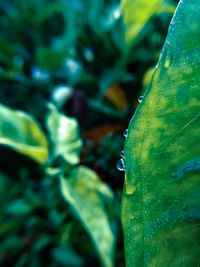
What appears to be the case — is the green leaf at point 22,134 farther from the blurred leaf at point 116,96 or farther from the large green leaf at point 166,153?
the large green leaf at point 166,153

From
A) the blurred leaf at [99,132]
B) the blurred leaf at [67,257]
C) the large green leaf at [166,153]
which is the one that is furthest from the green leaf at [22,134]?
the large green leaf at [166,153]

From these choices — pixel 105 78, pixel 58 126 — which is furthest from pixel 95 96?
pixel 58 126

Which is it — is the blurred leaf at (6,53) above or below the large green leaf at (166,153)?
above

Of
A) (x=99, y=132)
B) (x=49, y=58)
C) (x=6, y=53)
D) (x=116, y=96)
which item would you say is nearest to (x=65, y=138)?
(x=99, y=132)

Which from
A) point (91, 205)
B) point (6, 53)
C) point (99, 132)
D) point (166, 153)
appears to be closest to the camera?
point (166, 153)

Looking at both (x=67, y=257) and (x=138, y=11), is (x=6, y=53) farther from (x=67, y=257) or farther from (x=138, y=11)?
(x=67, y=257)

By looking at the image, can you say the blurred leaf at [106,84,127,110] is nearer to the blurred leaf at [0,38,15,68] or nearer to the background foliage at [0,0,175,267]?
the background foliage at [0,0,175,267]
